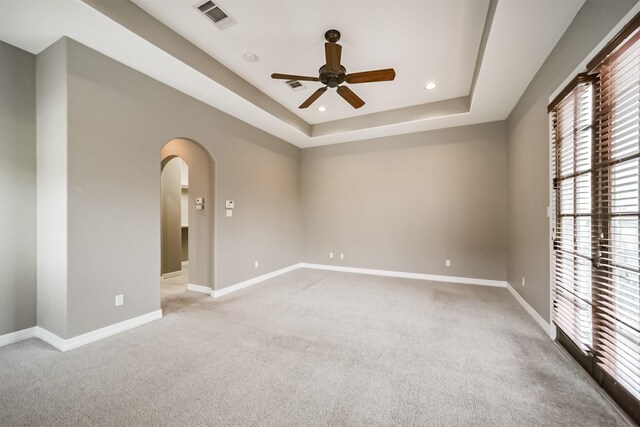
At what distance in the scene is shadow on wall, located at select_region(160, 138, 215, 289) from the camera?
13.4 ft

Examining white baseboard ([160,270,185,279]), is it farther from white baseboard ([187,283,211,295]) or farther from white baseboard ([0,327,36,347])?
white baseboard ([0,327,36,347])

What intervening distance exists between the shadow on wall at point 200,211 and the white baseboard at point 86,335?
1213mm

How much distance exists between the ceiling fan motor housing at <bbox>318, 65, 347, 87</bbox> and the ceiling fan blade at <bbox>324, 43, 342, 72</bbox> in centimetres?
6

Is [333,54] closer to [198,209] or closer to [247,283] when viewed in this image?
[198,209]

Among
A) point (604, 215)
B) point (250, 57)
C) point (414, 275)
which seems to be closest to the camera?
point (604, 215)

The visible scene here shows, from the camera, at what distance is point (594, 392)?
1781 mm

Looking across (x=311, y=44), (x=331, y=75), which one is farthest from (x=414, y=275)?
(x=311, y=44)

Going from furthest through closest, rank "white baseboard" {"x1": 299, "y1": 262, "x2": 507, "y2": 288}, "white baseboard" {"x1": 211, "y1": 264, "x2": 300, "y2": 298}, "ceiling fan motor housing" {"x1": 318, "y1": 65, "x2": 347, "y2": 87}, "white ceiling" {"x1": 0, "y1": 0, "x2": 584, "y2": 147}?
"white baseboard" {"x1": 299, "y1": 262, "x2": 507, "y2": 288} < "white baseboard" {"x1": 211, "y1": 264, "x2": 300, "y2": 298} < "ceiling fan motor housing" {"x1": 318, "y1": 65, "x2": 347, "y2": 87} < "white ceiling" {"x1": 0, "y1": 0, "x2": 584, "y2": 147}

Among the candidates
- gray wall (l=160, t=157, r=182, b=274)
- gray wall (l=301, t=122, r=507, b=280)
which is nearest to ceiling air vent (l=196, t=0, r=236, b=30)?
gray wall (l=160, t=157, r=182, b=274)

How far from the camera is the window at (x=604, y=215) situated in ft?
5.07

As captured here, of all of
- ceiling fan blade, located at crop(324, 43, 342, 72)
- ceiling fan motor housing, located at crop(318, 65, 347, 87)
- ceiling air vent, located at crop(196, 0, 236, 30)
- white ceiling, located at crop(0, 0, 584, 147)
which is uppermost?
ceiling air vent, located at crop(196, 0, 236, 30)

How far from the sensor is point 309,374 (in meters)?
2.02

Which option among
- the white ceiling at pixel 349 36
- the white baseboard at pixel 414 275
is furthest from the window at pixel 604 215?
the white baseboard at pixel 414 275

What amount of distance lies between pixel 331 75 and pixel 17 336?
4.27 meters
